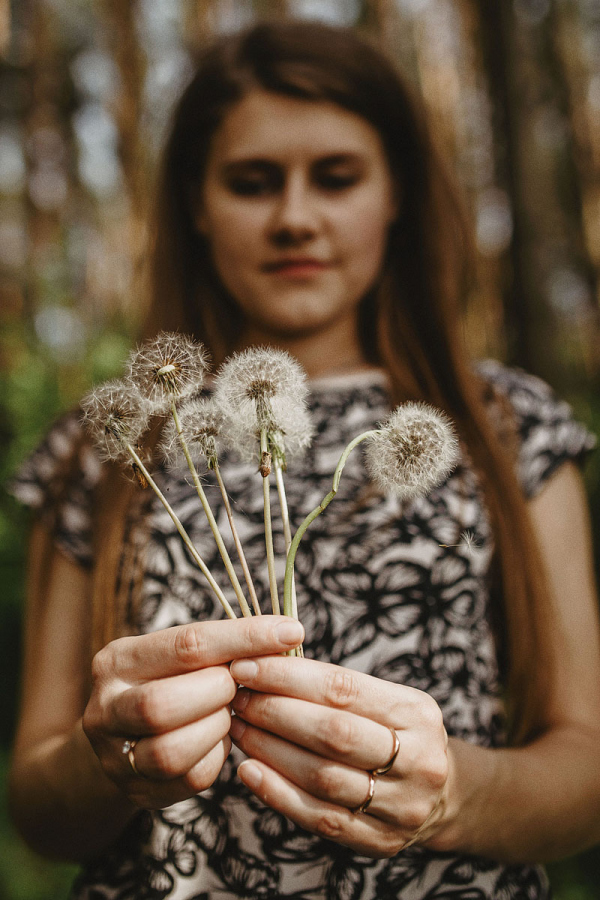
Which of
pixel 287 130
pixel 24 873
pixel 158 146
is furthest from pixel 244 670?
pixel 158 146

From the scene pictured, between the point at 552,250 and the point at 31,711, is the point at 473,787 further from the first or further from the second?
the point at 552,250

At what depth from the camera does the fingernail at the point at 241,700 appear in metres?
0.66

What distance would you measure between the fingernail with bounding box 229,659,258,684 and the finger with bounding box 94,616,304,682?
11mm

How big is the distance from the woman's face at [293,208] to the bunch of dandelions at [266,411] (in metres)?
0.57

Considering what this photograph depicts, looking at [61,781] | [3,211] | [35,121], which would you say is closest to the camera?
[61,781]

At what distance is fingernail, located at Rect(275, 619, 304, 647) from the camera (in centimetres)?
62

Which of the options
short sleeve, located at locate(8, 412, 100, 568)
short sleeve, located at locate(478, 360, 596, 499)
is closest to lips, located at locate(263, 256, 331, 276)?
short sleeve, located at locate(478, 360, 596, 499)

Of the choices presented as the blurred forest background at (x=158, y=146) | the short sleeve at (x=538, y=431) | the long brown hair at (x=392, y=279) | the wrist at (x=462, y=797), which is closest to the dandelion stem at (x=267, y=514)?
the wrist at (x=462, y=797)

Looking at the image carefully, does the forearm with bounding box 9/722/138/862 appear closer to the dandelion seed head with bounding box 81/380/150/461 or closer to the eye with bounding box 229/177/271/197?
the dandelion seed head with bounding box 81/380/150/461

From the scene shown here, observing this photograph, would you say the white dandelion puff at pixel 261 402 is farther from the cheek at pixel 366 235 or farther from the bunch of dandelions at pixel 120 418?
the cheek at pixel 366 235

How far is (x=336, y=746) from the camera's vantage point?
62 centimetres

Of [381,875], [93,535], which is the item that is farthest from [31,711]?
[381,875]

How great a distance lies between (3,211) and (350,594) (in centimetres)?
389

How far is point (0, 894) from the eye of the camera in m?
2.23
